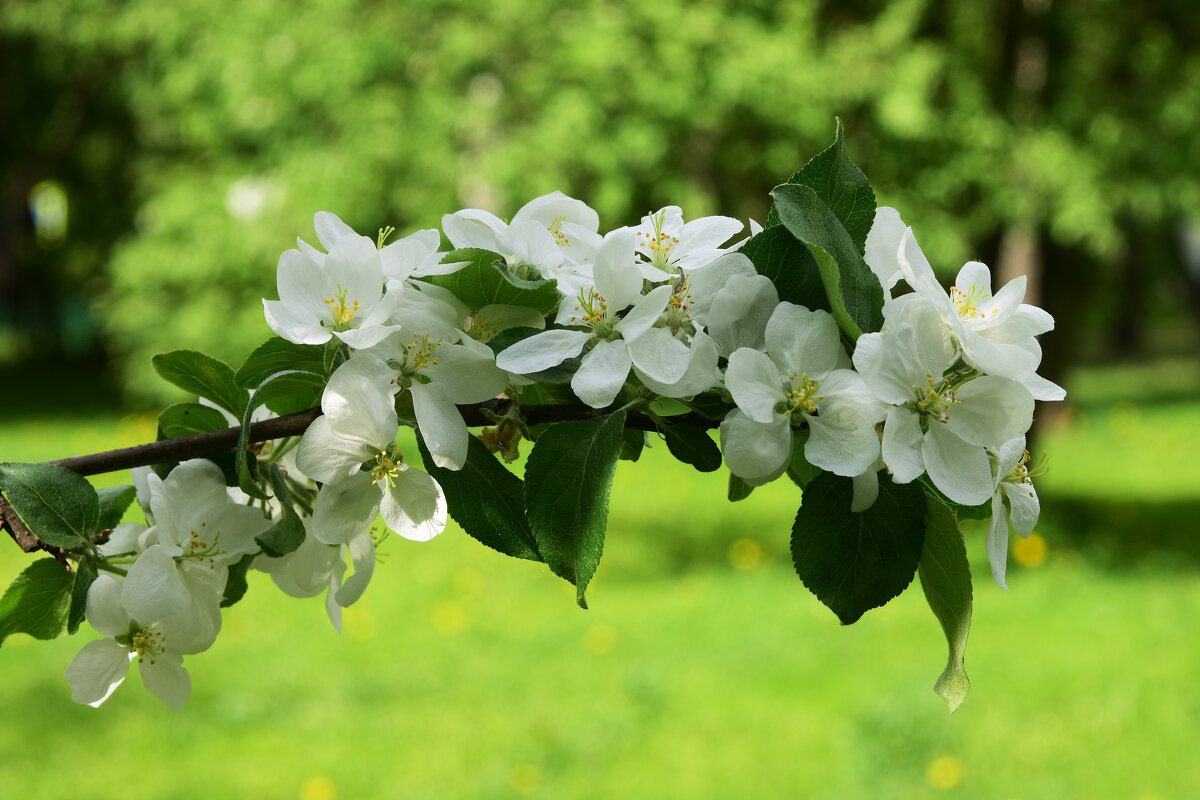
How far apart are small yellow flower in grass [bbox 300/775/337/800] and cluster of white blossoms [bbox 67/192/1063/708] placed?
2.68 meters

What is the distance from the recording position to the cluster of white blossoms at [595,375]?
67cm

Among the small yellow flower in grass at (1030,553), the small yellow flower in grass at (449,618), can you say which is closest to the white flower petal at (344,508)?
the small yellow flower in grass at (449,618)

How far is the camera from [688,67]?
279 inches

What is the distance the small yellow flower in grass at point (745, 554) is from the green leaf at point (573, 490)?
5181 mm

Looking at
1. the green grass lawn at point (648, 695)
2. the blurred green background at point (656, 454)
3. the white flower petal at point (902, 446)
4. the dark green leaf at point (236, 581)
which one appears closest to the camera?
the white flower petal at point (902, 446)

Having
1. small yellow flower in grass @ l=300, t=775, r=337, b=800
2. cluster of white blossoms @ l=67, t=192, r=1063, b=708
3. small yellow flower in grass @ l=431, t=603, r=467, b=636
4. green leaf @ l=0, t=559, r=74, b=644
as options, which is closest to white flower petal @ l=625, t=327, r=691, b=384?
cluster of white blossoms @ l=67, t=192, r=1063, b=708

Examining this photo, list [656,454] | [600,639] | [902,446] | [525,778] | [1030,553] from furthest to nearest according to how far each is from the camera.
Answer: [656,454] → [1030,553] → [600,639] → [525,778] → [902,446]

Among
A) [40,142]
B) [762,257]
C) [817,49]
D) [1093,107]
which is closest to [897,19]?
[817,49]

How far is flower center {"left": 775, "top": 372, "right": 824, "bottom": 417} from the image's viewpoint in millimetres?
675

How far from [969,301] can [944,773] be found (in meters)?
2.99

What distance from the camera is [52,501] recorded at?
772 millimetres

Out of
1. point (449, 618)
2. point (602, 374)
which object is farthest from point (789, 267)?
point (449, 618)

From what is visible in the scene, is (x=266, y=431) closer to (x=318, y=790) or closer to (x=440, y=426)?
(x=440, y=426)

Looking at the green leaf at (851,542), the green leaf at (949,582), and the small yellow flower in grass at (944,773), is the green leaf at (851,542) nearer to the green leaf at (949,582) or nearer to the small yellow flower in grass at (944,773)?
the green leaf at (949,582)
